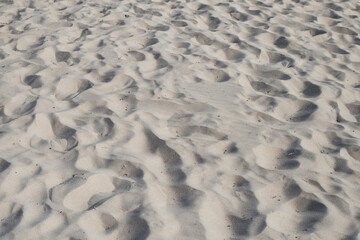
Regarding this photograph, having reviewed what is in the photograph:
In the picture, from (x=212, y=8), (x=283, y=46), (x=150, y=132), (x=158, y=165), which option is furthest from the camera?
(x=212, y=8)

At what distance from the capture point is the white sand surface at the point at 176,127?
2492 mm

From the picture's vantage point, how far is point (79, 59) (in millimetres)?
4164

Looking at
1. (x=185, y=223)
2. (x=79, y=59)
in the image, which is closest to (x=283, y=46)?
(x=79, y=59)

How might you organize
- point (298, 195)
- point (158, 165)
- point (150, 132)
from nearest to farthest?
1. point (298, 195)
2. point (158, 165)
3. point (150, 132)

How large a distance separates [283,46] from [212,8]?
1.34m

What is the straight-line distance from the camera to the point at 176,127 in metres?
3.26

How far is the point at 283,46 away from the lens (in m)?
4.71

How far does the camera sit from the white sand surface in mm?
2492

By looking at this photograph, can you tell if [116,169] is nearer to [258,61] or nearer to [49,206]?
[49,206]

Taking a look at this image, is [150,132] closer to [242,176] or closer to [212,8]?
[242,176]

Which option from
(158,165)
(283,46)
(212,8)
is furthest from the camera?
(212,8)

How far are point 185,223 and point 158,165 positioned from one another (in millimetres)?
547

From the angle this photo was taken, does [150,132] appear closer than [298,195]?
No

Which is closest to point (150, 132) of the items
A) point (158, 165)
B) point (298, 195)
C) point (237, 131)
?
point (158, 165)
